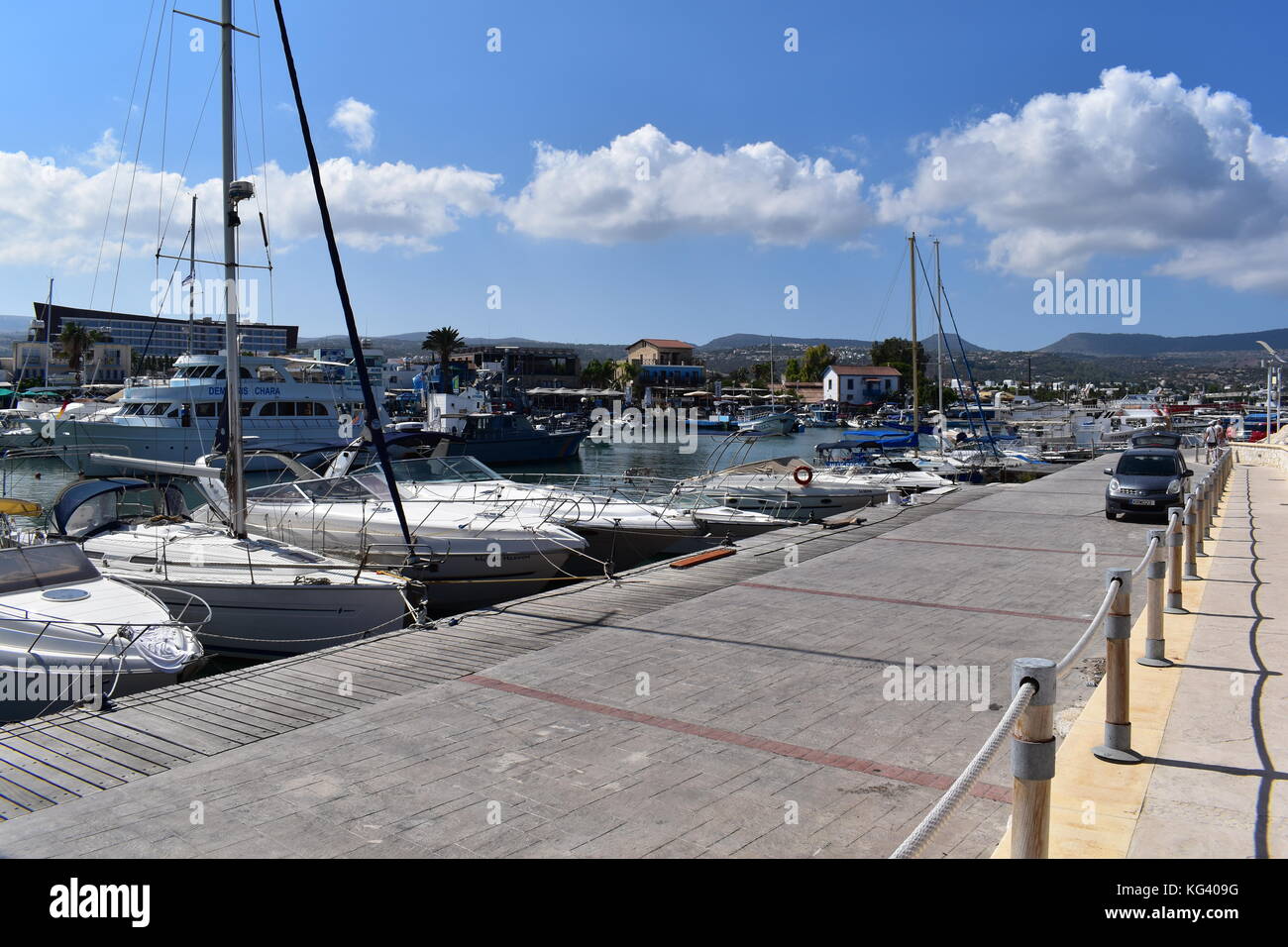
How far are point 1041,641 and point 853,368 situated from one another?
148 metres

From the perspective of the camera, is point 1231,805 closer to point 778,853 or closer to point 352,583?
point 778,853

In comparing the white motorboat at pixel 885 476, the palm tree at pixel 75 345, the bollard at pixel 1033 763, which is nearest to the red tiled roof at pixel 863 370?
the palm tree at pixel 75 345

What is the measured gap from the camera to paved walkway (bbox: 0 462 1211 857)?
5223 millimetres

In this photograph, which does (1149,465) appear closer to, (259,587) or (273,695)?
(259,587)

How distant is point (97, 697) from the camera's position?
801 cm

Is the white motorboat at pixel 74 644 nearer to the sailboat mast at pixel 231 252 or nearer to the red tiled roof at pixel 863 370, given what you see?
the sailboat mast at pixel 231 252

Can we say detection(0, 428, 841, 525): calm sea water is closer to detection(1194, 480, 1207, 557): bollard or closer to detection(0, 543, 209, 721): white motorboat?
detection(1194, 480, 1207, 557): bollard

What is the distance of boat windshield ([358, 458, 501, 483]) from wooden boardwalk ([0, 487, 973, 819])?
9140 mm

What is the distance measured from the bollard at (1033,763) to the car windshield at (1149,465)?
18112 mm

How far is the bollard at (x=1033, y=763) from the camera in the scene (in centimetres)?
389

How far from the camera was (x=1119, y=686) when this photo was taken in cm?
584

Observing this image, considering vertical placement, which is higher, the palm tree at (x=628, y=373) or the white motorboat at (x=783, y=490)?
the palm tree at (x=628, y=373)

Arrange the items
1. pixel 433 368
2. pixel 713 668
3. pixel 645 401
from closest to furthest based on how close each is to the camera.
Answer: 1. pixel 713 668
2. pixel 433 368
3. pixel 645 401
